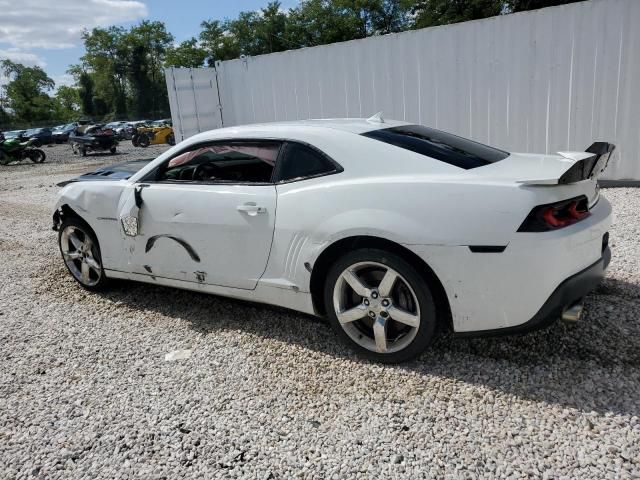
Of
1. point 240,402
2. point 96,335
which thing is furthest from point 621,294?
point 96,335

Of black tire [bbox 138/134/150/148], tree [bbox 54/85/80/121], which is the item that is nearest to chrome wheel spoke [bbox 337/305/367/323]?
black tire [bbox 138/134/150/148]

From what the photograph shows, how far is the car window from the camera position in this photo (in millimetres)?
3446

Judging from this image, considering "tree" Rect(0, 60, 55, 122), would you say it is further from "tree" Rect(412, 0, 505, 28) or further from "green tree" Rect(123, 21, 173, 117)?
"tree" Rect(412, 0, 505, 28)

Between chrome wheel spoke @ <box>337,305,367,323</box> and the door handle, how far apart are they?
807mm

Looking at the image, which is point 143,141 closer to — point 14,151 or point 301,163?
point 14,151

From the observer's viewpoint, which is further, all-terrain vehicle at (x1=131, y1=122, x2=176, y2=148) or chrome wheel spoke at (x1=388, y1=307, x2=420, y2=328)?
all-terrain vehicle at (x1=131, y1=122, x2=176, y2=148)

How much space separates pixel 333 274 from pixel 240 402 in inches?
34.8

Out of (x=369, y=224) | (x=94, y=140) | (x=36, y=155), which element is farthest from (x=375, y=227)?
(x=94, y=140)

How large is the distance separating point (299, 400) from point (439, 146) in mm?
1741

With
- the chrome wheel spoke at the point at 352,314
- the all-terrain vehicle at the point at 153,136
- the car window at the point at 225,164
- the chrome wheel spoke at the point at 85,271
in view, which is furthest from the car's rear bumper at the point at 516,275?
the all-terrain vehicle at the point at 153,136

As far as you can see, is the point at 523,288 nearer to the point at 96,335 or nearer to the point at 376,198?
the point at 376,198

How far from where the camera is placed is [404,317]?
292 cm

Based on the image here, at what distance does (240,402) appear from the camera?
2854 mm

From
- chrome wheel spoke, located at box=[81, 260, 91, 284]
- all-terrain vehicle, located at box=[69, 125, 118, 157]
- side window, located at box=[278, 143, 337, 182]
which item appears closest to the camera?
side window, located at box=[278, 143, 337, 182]
